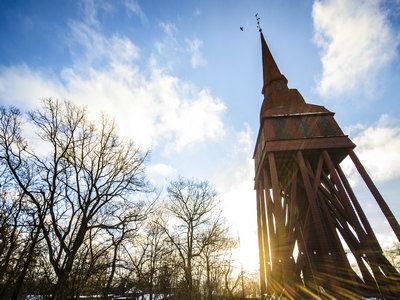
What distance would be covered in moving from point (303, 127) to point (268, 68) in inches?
284

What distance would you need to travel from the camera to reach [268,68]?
1519cm

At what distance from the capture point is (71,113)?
9.47 m

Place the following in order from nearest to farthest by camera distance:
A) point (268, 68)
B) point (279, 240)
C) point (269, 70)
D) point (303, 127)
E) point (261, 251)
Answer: point (279, 240)
point (303, 127)
point (261, 251)
point (269, 70)
point (268, 68)

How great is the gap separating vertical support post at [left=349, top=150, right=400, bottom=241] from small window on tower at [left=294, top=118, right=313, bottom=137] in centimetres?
207

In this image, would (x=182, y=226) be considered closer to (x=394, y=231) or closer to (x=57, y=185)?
(x=57, y=185)

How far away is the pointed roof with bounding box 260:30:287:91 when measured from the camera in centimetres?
1439

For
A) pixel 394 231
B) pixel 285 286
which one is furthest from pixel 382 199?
pixel 285 286

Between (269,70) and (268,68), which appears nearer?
(269,70)

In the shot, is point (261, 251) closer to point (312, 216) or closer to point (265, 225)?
point (265, 225)

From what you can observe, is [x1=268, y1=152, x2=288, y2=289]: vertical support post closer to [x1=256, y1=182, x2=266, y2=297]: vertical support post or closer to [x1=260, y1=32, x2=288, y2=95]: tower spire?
[x1=256, y1=182, x2=266, y2=297]: vertical support post

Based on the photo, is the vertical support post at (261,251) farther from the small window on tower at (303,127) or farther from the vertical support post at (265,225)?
the small window on tower at (303,127)

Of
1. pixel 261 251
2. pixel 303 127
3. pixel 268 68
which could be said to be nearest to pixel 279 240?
pixel 261 251

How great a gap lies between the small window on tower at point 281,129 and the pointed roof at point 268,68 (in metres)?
5.11

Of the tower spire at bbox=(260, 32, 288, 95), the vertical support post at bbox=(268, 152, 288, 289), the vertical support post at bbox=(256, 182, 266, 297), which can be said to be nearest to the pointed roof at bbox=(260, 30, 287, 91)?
the tower spire at bbox=(260, 32, 288, 95)
